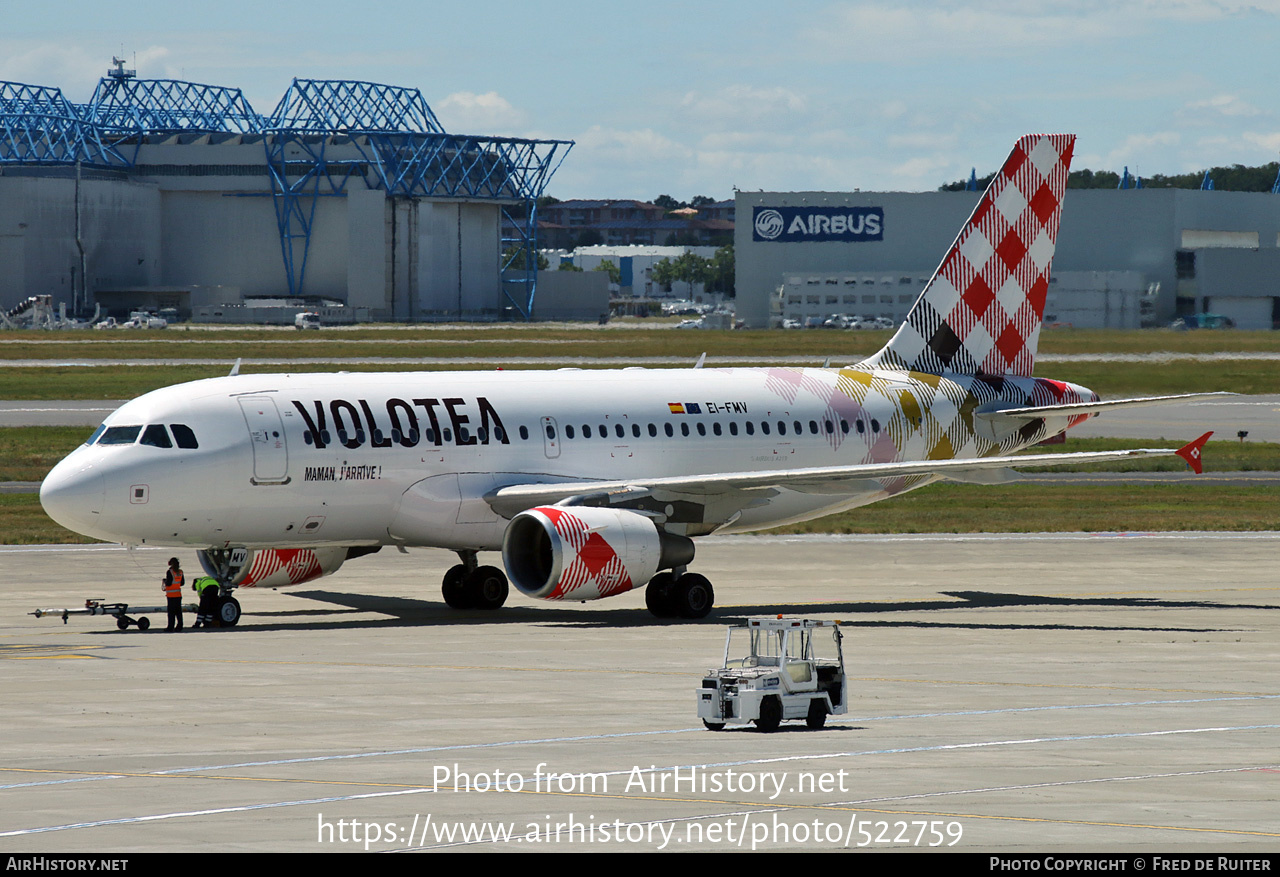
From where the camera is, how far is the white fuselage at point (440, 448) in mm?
32094

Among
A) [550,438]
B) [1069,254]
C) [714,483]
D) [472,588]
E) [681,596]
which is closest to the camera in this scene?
[681,596]

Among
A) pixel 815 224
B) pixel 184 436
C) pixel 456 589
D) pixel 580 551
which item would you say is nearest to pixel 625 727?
pixel 580 551

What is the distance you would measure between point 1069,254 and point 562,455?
148 meters

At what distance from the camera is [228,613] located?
33312 millimetres

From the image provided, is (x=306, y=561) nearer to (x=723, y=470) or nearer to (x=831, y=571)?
(x=723, y=470)

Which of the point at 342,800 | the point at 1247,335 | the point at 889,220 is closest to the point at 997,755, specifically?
the point at 342,800

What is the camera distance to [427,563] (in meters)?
45.0

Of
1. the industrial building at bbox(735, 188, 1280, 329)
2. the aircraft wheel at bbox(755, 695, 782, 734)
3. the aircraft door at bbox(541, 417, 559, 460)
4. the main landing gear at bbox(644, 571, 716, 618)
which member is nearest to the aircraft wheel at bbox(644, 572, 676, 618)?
the main landing gear at bbox(644, 571, 716, 618)

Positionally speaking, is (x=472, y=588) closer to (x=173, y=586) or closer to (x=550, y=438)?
(x=550, y=438)

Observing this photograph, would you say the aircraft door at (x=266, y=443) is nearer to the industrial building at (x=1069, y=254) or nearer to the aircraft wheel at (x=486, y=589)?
the aircraft wheel at (x=486, y=589)

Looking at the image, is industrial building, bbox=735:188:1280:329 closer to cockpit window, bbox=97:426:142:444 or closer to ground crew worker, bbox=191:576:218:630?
ground crew worker, bbox=191:576:218:630

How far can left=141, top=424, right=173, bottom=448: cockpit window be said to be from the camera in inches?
1267

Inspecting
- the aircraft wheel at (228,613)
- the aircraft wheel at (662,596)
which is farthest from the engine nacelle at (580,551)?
the aircraft wheel at (228,613)

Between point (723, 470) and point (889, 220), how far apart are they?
148104 millimetres
